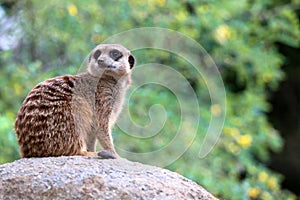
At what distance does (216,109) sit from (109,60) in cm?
322

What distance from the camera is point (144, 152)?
18.3ft

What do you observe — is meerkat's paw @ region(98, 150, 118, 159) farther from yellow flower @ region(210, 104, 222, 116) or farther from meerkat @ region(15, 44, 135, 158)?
yellow flower @ region(210, 104, 222, 116)

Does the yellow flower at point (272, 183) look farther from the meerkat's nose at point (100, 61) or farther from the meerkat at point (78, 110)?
the meerkat's nose at point (100, 61)

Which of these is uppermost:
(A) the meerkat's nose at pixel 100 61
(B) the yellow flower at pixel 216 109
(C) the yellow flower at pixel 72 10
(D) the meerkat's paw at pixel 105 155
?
(B) the yellow flower at pixel 216 109

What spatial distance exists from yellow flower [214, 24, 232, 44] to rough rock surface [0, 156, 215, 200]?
358 centimetres

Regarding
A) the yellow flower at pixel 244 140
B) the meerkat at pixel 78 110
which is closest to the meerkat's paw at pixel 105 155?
the meerkat at pixel 78 110

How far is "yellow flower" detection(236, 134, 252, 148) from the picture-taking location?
20.7ft

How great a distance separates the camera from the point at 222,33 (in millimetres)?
6516

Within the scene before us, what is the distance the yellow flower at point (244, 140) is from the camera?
630 centimetres

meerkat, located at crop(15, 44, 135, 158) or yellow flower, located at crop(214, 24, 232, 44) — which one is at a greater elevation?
yellow flower, located at crop(214, 24, 232, 44)

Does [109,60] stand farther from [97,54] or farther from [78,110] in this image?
[78,110]

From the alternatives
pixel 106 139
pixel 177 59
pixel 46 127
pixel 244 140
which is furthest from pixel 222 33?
pixel 46 127

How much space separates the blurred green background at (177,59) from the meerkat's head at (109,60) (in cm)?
158

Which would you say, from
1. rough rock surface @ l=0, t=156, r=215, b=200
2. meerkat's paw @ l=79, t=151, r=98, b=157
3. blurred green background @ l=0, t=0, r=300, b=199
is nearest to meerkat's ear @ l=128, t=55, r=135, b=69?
meerkat's paw @ l=79, t=151, r=98, b=157
